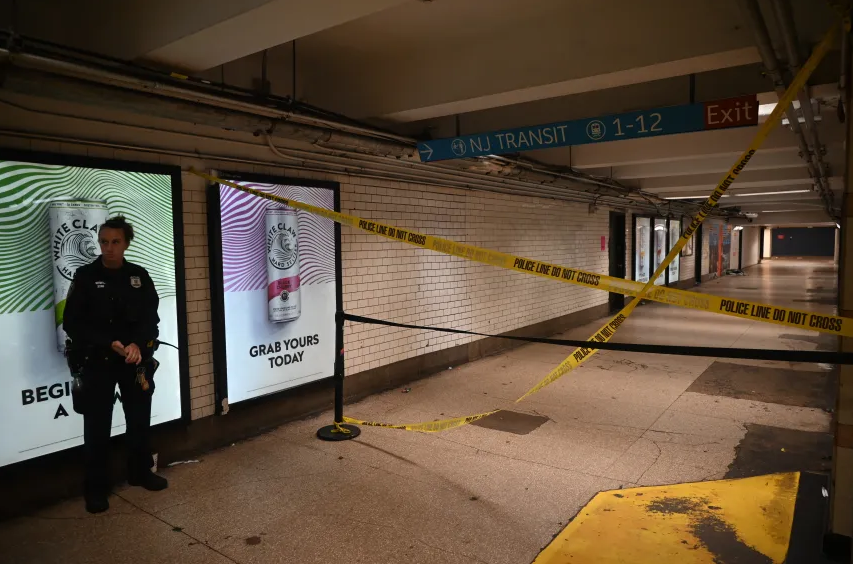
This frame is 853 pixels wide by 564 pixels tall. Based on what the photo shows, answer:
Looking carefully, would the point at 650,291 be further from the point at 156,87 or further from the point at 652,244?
the point at 652,244

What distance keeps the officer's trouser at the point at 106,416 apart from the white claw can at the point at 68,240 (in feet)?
1.46

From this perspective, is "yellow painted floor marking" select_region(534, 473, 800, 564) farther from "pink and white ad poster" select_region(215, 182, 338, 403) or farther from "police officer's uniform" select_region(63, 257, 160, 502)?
"pink and white ad poster" select_region(215, 182, 338, 403)

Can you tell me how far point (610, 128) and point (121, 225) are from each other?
→ 408 cm

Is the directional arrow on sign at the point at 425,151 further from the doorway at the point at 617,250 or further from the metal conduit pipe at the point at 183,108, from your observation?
the doorway at the point at 617,250

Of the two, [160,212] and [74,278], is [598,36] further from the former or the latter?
[74,278]

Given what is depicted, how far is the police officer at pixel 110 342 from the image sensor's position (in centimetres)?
376

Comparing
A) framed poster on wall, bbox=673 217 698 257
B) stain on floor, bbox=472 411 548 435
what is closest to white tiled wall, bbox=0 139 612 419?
stain on floor, bbox=472 411 548 435

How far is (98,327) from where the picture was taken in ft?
12.5

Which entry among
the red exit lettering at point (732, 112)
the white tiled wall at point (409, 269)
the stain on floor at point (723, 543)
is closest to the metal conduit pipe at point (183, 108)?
the white tiled wall at point (409, 269)

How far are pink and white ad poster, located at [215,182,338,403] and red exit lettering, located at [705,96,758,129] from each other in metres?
3.81

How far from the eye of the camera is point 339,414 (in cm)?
532

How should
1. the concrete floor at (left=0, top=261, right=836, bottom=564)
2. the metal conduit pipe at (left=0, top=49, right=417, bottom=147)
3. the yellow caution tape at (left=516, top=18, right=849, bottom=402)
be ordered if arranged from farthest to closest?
the concrete floor at (left=0, top=261, right=836, bottom=564), the metal conduit pipe at (left=0, top=49, right=417, bottom=147), the yellow caution tape at (left=516, top=18, right=849, bottom=402)

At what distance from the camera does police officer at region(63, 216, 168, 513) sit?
376cm

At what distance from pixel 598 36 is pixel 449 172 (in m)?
3.54
